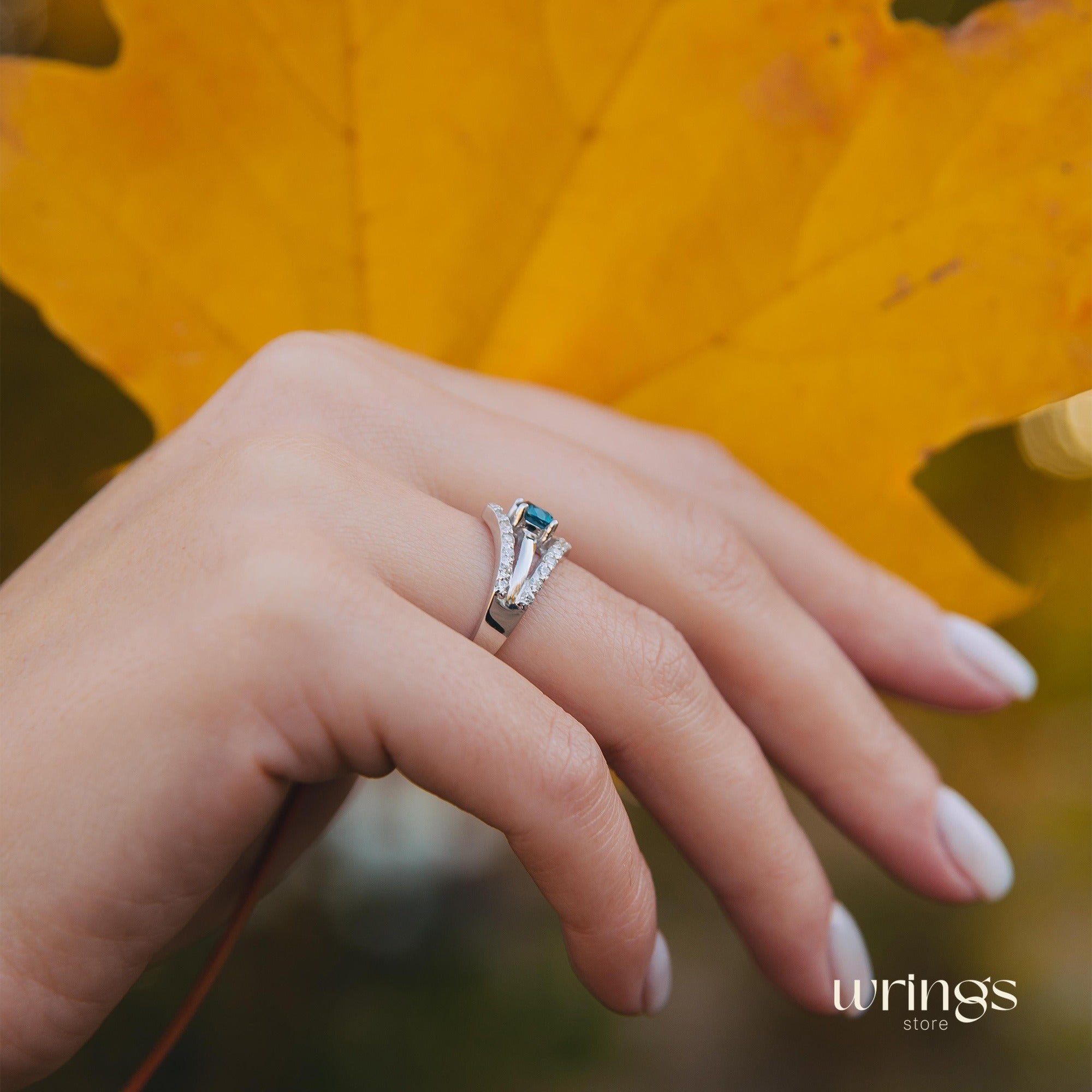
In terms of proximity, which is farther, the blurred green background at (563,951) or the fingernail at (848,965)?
the blurred green background at (563,951)

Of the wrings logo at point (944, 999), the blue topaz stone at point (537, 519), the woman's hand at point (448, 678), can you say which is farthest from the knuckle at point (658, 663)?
the wrings logo at point (944, 999)

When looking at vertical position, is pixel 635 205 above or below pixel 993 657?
above

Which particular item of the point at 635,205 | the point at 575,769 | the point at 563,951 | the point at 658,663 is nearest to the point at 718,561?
the point at 658,663

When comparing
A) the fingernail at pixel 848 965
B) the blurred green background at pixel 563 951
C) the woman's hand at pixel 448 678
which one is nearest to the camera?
the woman's hand at pixel 448 678

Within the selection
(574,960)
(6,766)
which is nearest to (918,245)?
(574,960)

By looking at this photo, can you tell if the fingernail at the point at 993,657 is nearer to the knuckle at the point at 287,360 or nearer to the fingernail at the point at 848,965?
the fingernail at the point at 848,965

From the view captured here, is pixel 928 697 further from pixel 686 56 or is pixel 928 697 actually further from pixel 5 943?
pixel 5 943

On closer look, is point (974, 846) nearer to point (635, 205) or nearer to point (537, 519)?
point (537, 519)
